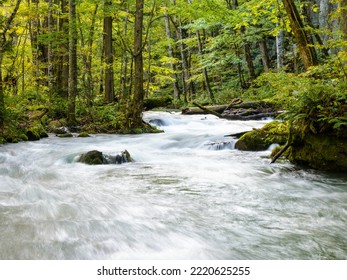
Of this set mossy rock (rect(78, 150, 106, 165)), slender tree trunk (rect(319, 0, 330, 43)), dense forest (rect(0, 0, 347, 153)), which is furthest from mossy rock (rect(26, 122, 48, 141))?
slender tree trunk (rect(319, 0, 330, 43))

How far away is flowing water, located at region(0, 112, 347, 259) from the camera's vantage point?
2797 mm

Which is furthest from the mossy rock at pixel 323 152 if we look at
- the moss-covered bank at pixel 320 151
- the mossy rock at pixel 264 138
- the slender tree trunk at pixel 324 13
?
the slender tree trunk at pixel 324 13

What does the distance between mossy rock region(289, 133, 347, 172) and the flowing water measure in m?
0.24

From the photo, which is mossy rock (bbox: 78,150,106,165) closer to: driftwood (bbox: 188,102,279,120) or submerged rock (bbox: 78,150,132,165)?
submerged rock (bbox: 78,150,132,165)

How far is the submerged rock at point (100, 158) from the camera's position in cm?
677

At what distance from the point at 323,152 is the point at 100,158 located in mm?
4174

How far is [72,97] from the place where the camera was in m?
11.6

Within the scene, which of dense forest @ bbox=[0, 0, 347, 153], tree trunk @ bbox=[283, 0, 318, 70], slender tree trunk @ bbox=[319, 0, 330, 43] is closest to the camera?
dense forest @ bbox=[0, 0, 347, 153]

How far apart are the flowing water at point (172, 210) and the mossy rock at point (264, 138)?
509 millimetres

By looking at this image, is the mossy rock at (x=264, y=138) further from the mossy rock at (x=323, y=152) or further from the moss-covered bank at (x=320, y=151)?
the mossy rock at (x=323, y=152)

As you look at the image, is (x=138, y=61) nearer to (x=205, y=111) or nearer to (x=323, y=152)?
(x=205, y=111)

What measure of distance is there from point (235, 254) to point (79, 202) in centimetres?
218

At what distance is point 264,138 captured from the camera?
7660 mm

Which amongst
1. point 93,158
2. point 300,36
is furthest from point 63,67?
point 300,36
